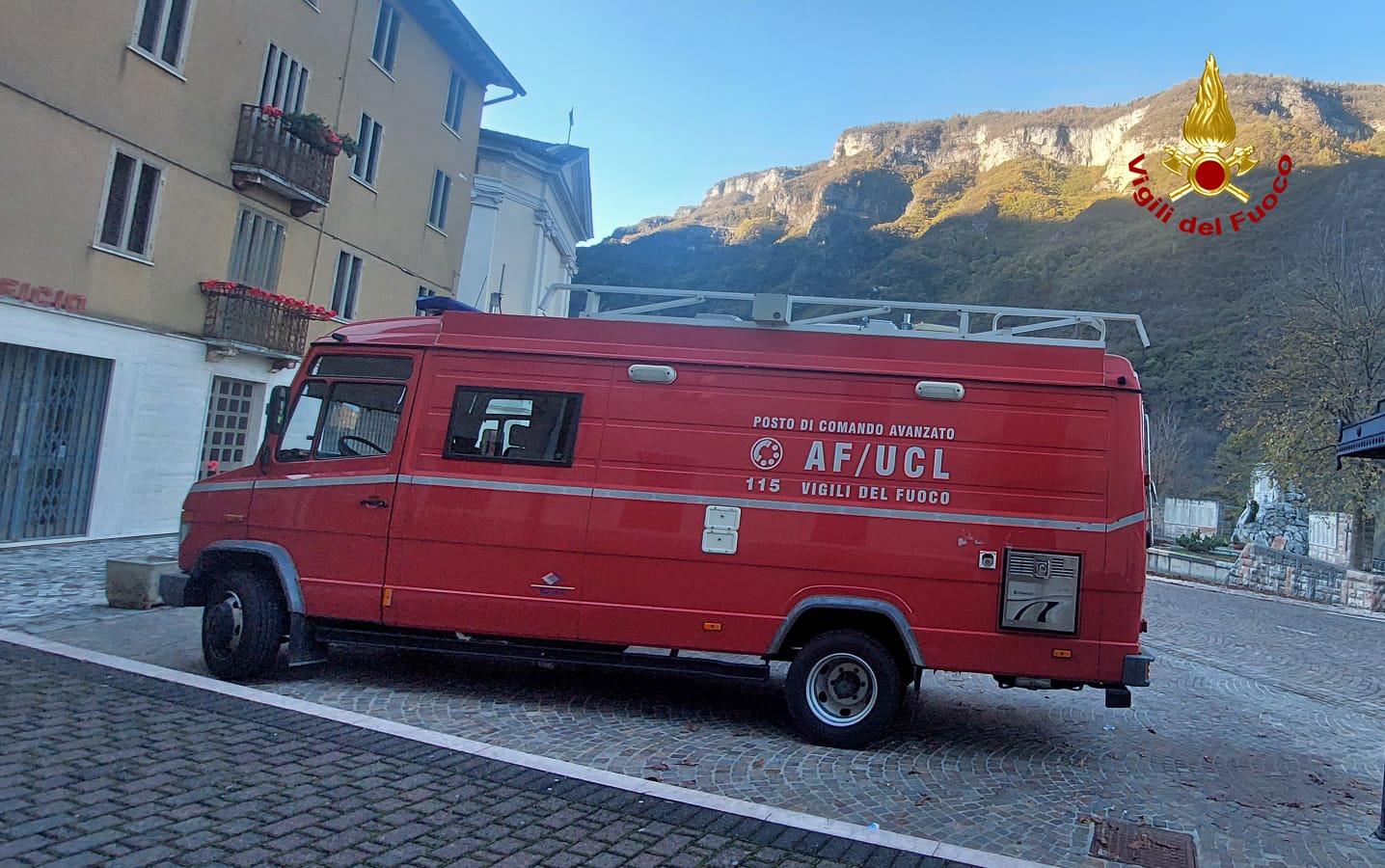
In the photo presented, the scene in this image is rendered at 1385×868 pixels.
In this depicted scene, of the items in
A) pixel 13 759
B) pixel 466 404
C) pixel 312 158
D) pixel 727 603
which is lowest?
pixel 13 759

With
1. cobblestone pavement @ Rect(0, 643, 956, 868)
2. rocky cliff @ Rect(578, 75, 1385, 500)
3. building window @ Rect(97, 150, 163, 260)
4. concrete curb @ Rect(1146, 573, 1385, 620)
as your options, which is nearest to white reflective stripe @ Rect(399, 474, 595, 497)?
cobblestone pavement @ Rect(0, 643, 956, 868)

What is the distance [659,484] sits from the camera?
6.14 meters

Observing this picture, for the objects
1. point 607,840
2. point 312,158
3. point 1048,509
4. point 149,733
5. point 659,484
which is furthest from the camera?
point 312,158

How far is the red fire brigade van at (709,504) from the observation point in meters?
5.73

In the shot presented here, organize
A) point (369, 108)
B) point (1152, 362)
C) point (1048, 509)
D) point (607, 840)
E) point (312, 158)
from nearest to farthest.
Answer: point (607, 840) → point (1048, 509) → point (312, 158) → point (369, 108) → point (1152, 362)

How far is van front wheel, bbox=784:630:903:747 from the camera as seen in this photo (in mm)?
5773

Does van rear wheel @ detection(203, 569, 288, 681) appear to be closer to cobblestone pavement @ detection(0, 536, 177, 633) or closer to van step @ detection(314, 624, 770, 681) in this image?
van step @ detection(314, 624, 770, 681)

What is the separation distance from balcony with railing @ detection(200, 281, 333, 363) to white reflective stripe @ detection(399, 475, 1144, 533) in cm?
1033

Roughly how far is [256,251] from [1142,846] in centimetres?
1630

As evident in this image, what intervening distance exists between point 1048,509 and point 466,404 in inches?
166

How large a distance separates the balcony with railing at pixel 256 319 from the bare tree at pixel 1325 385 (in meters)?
26.4

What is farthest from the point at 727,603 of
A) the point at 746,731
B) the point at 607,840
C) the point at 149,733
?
the point at 149,733

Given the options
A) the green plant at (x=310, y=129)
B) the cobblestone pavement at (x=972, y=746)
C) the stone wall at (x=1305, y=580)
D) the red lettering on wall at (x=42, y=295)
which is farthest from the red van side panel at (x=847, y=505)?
the stone wall at (x=1305, y=580)

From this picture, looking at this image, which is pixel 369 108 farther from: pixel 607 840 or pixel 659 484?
pixel 607 840
